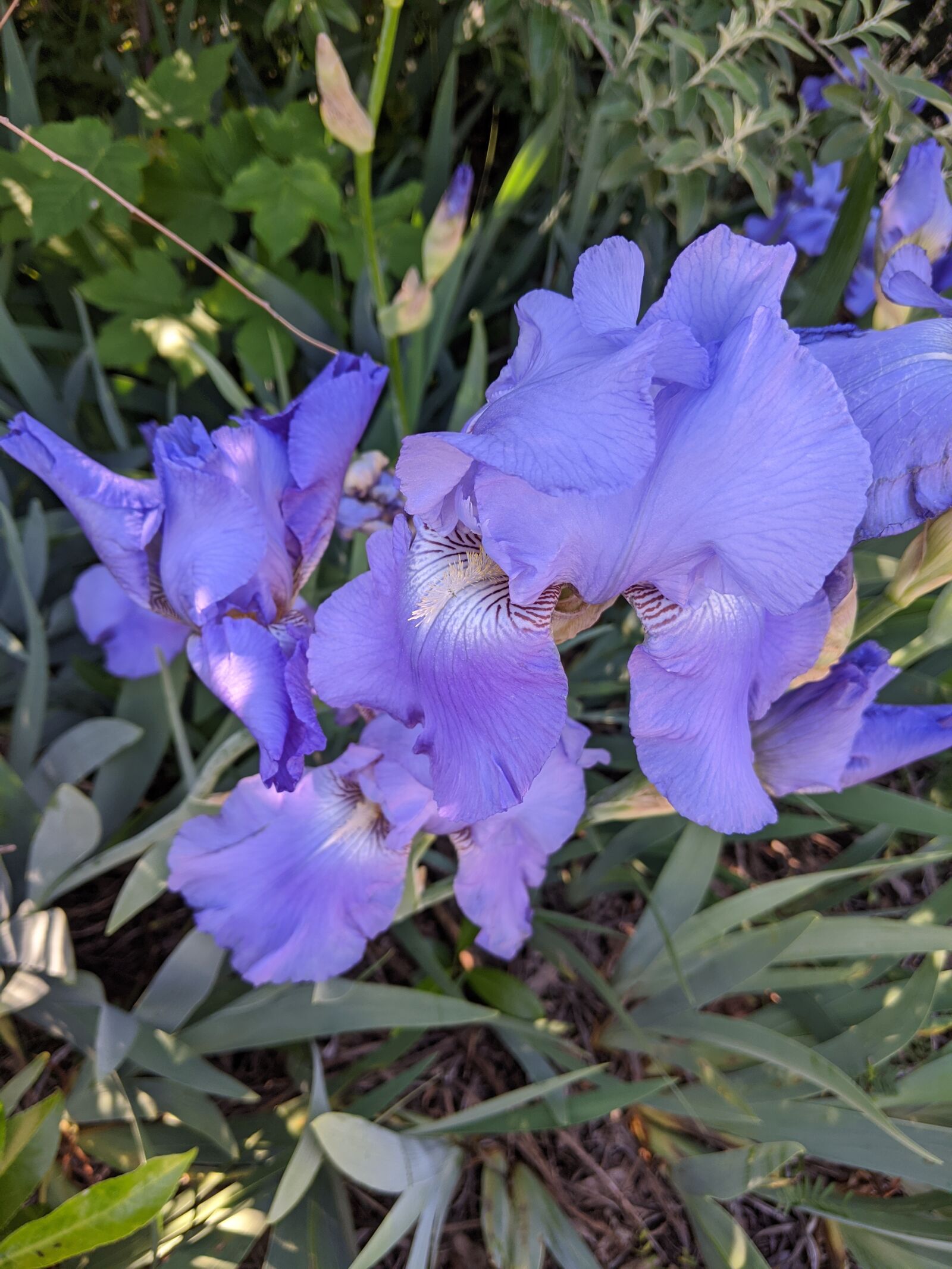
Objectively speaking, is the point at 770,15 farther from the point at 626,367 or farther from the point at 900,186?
the point at 626,367

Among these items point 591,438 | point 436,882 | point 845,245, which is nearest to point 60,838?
point 436,882

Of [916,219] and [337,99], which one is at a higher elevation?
[337,99]

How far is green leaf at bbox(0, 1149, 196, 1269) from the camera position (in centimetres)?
85

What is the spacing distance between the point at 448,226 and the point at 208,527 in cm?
58

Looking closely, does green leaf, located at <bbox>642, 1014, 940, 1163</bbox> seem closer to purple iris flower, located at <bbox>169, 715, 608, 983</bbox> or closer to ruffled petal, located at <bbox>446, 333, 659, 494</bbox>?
purple iris flower, located at <bbox>169, 715, 608, 983</bbox>

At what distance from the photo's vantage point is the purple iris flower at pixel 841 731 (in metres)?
0.97

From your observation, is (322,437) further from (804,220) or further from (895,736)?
(804,220)

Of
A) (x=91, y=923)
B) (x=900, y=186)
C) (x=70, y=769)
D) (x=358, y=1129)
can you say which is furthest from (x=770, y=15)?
(x=91, y=923)

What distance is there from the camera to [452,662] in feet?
2.51

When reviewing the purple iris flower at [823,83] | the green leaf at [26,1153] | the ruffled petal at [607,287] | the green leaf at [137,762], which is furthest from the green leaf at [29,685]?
the purple iris flower at [823,83]

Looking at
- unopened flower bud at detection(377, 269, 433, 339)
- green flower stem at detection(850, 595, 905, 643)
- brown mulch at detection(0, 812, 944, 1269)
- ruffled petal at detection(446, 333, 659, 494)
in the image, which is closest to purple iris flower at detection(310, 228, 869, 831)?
ruffled petal at detection(446, 333, 659, 494)

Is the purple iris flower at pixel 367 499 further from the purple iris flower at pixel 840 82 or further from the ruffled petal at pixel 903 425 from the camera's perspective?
the purple iris flower at pixel 840 82

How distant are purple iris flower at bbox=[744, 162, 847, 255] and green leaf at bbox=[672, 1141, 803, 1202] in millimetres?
1870

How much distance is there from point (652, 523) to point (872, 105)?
1.22 meters
